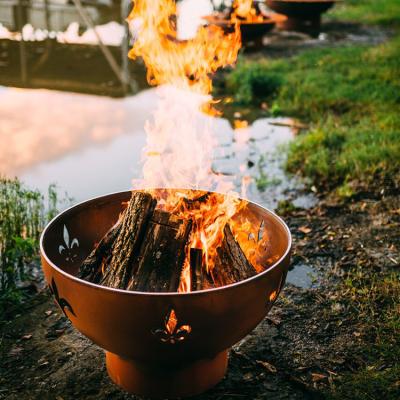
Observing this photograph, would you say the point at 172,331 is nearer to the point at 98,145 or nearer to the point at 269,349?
the point at 269,349

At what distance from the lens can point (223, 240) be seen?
3041 mm

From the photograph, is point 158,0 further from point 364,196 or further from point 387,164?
point 387,164

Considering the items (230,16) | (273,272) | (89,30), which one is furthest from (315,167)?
(89,30)

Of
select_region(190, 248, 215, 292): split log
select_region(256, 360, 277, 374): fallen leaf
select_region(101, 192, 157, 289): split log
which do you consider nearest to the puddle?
select_region(256, 360, 277, 374): fallen leaf

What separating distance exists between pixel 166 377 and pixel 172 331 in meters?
0.59

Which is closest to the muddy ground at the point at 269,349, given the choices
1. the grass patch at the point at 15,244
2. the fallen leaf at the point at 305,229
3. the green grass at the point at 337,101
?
the grass patch at the point at 15,244

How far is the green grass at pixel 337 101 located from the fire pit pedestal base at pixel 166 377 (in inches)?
131

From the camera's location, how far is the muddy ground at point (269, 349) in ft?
10.3

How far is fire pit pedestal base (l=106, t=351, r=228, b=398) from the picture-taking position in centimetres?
294

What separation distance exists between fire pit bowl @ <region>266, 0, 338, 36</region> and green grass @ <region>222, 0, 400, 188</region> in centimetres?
196

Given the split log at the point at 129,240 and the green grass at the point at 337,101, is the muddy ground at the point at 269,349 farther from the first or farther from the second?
the green grass at the point at 337,101

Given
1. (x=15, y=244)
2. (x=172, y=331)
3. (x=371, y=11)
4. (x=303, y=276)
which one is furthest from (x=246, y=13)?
(x=172, y=331)

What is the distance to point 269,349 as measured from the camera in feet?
11.3

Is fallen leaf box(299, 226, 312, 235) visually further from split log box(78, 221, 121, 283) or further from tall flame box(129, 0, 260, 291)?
split log box(78, 221, 121, 283)
